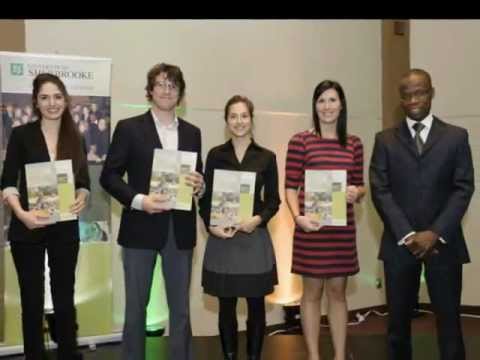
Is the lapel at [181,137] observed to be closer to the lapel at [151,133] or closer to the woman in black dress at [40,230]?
the lapel at [151,133]

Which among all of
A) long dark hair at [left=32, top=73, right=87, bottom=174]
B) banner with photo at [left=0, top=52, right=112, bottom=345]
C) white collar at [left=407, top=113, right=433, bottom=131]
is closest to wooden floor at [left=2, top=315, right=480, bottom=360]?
banner with photo at [left=0, top=52, right=112, bottom=345]

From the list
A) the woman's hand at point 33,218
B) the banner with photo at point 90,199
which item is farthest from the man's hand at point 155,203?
the banner with photo at point 90,199

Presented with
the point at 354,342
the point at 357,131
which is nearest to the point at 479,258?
the point at 357,131

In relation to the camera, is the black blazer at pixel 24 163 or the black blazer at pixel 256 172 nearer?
the black blazer at pixel 24 163

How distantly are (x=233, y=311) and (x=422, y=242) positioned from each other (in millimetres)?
1109

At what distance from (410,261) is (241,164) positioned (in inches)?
41.0

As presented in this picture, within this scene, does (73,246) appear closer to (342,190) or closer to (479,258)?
(342,190)

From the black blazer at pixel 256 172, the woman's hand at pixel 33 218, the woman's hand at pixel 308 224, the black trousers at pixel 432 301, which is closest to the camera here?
the woman's hand at pixel 33 218

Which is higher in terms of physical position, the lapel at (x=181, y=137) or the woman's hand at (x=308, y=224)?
the lapel at (x=181, y=137)

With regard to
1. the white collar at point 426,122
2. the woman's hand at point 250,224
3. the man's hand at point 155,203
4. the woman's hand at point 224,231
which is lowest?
the woman's hand at point 224,231

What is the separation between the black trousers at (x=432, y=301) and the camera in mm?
3176

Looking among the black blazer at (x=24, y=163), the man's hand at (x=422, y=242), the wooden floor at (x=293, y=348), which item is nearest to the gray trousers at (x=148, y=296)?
the black blazer at (x=24, y=163)

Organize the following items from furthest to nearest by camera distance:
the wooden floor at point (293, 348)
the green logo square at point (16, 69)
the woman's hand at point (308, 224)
Result: the green logo square at point (16, 69) < the wooden floor at point (293, 348) < the woman's hand at point (308, 224)
